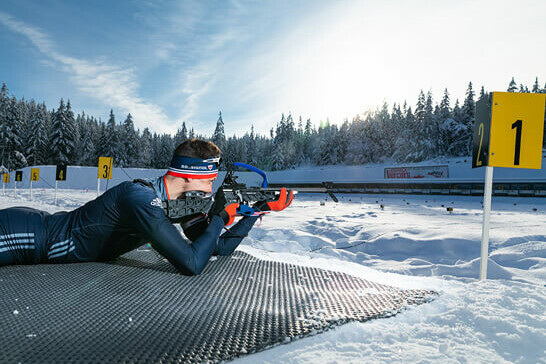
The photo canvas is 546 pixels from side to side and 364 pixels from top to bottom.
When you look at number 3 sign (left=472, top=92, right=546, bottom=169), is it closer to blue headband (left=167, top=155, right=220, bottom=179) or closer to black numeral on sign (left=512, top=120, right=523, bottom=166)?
black numeral on sign (left=512, top=120, right=523, bottom=166)

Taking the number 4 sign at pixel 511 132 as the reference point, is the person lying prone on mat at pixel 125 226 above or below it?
below

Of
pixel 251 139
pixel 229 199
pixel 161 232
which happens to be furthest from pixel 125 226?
pixel 251 139

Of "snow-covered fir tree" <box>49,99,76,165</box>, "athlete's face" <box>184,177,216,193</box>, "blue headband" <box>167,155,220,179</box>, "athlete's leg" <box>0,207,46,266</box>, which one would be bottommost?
"athlete's leg" <box>0,207,46,266</box>

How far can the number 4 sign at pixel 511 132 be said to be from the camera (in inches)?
135

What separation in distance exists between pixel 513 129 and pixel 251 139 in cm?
6940

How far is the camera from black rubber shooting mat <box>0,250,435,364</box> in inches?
56.0

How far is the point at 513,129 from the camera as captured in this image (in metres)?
3.49

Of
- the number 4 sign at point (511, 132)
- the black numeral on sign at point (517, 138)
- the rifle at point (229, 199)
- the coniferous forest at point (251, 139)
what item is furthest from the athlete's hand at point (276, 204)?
the coniferous forest at point (251, 139)

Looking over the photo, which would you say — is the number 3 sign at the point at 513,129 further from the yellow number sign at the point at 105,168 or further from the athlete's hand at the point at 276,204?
the yellow number sign at the point at 105,168

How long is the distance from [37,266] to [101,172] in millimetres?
11028

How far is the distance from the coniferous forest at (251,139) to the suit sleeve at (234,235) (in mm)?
48470

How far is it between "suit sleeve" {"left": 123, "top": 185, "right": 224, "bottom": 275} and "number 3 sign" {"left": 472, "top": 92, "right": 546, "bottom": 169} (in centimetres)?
331

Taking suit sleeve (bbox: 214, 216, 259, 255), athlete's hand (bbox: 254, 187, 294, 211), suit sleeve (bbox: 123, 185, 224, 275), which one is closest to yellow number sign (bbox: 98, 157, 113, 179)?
suit sleeve (bbox: 214, 216, 259, 255)

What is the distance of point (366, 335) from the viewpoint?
1.60 metres
